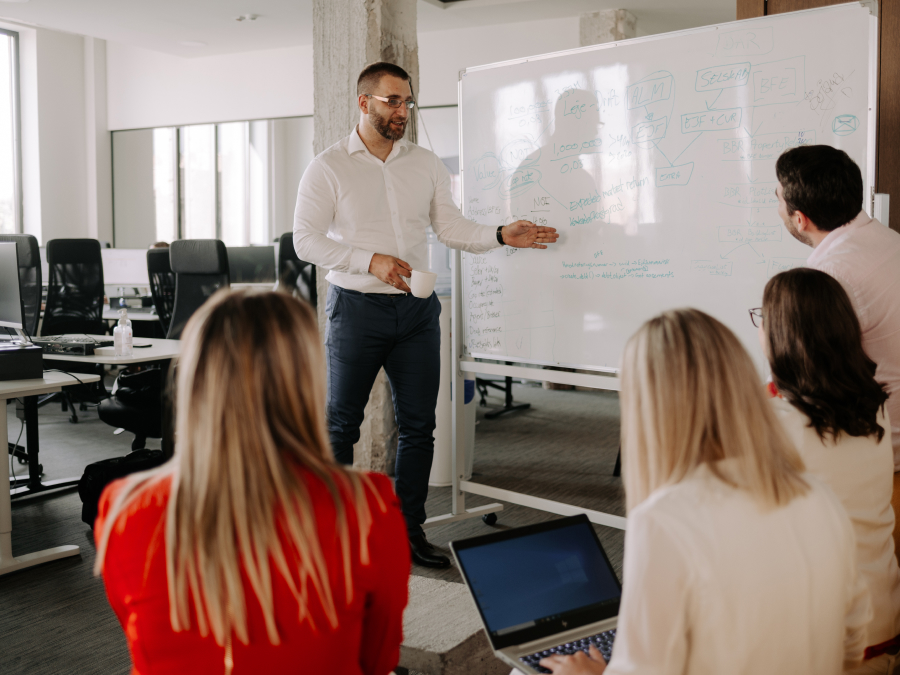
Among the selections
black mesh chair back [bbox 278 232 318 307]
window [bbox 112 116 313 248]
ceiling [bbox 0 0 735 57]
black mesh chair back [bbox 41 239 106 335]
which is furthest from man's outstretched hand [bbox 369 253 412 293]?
window [bbox 112 116 313 248]

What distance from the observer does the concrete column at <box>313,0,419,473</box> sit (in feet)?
11.5

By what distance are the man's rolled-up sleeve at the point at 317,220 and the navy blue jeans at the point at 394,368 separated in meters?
0.13

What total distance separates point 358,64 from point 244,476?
3.06 metres

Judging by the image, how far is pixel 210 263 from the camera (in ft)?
13.2

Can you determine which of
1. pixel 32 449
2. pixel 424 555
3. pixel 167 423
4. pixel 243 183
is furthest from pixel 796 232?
pixel 243 183

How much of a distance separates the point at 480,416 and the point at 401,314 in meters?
Result: 2.93

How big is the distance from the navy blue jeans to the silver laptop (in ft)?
4.30

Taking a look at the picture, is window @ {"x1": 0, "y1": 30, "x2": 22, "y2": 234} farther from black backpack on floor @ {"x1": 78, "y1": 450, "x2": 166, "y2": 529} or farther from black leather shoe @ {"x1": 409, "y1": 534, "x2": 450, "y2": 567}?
black leather shoe @ {"x1": 409, "y1": 534, "x2": 450, "y2": 567}

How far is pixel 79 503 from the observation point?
3428 mm

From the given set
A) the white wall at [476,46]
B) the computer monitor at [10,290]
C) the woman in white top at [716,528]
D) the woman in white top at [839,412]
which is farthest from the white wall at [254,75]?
the woman in white top at [716,528]

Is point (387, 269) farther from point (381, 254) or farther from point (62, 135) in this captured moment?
point (62, 135)

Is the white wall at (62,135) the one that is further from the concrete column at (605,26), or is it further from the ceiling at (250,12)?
the concrete column at (605,26)

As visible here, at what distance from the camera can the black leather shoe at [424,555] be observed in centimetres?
269

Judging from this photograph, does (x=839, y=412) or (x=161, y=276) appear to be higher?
(x=161, y=276)
